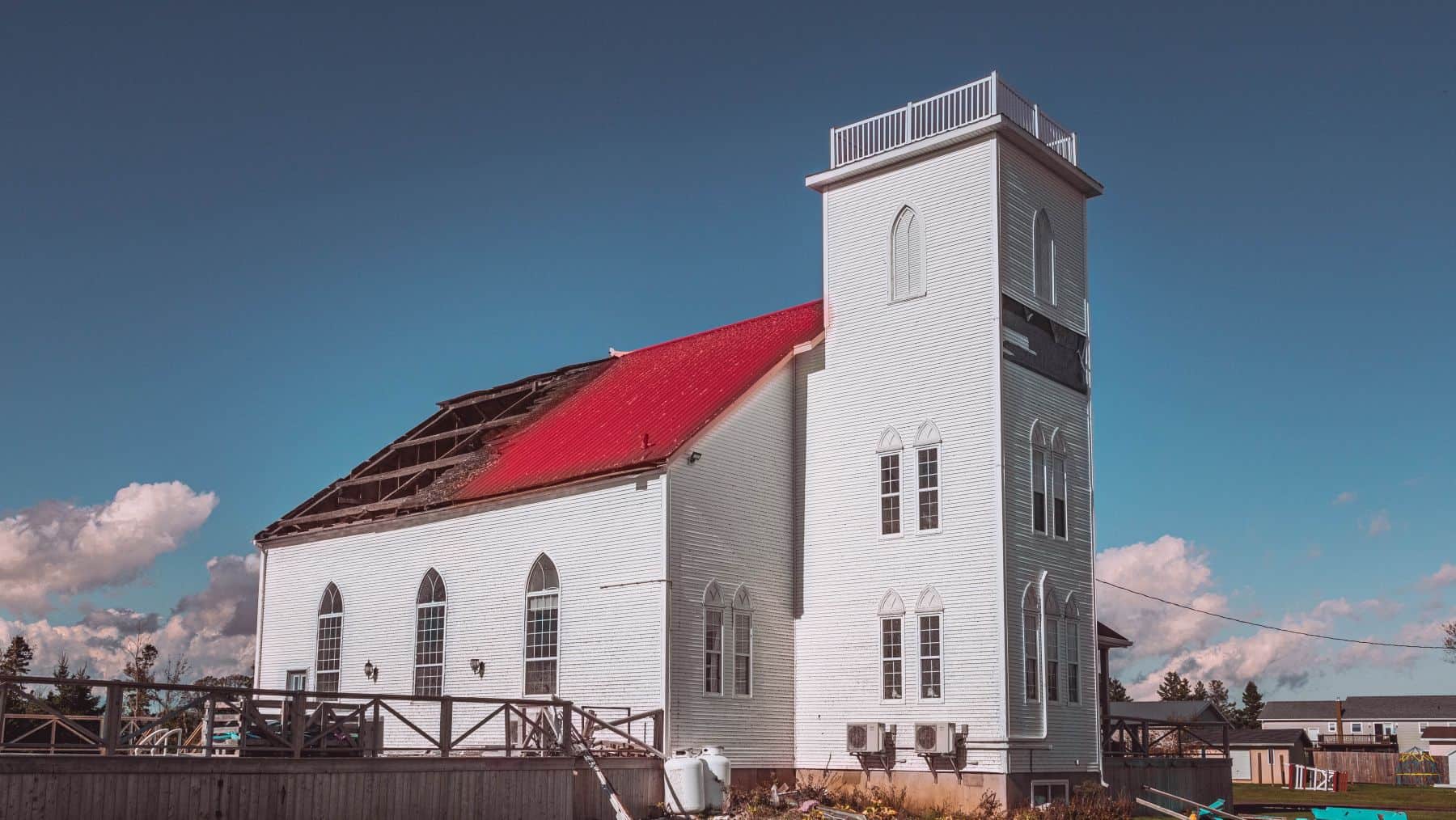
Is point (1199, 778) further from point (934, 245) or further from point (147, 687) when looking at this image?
point (147, 687)

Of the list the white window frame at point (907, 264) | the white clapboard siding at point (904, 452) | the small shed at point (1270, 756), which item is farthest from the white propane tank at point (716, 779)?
the small shed at point (1270, 756)

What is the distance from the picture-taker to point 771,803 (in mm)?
26781

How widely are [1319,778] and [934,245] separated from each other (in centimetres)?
4483

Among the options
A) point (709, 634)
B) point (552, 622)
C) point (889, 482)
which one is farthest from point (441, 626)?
point (889, 482)

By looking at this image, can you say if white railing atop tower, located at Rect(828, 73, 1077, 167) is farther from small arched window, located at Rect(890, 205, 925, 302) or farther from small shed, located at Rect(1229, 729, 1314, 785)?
small shed, located at Rect(1229, 729, 1314, 785)

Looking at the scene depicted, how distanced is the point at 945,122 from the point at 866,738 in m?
12.8

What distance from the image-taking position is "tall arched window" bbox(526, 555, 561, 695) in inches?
1172

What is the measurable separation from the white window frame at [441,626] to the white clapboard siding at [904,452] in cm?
830

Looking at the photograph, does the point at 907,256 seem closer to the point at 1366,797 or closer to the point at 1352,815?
the point at 1352,815

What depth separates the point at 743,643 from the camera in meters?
29.0

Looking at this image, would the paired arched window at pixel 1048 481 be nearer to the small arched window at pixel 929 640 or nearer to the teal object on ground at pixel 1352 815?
the small arched window at pixel 929 640

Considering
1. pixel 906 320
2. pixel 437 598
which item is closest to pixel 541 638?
pixel 437 598

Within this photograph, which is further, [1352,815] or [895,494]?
[1352,815]

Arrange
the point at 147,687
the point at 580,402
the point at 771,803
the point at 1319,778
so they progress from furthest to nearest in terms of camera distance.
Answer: the point at 1319,778, the point at 580,402, the point at 771,803, the point at 147,687
